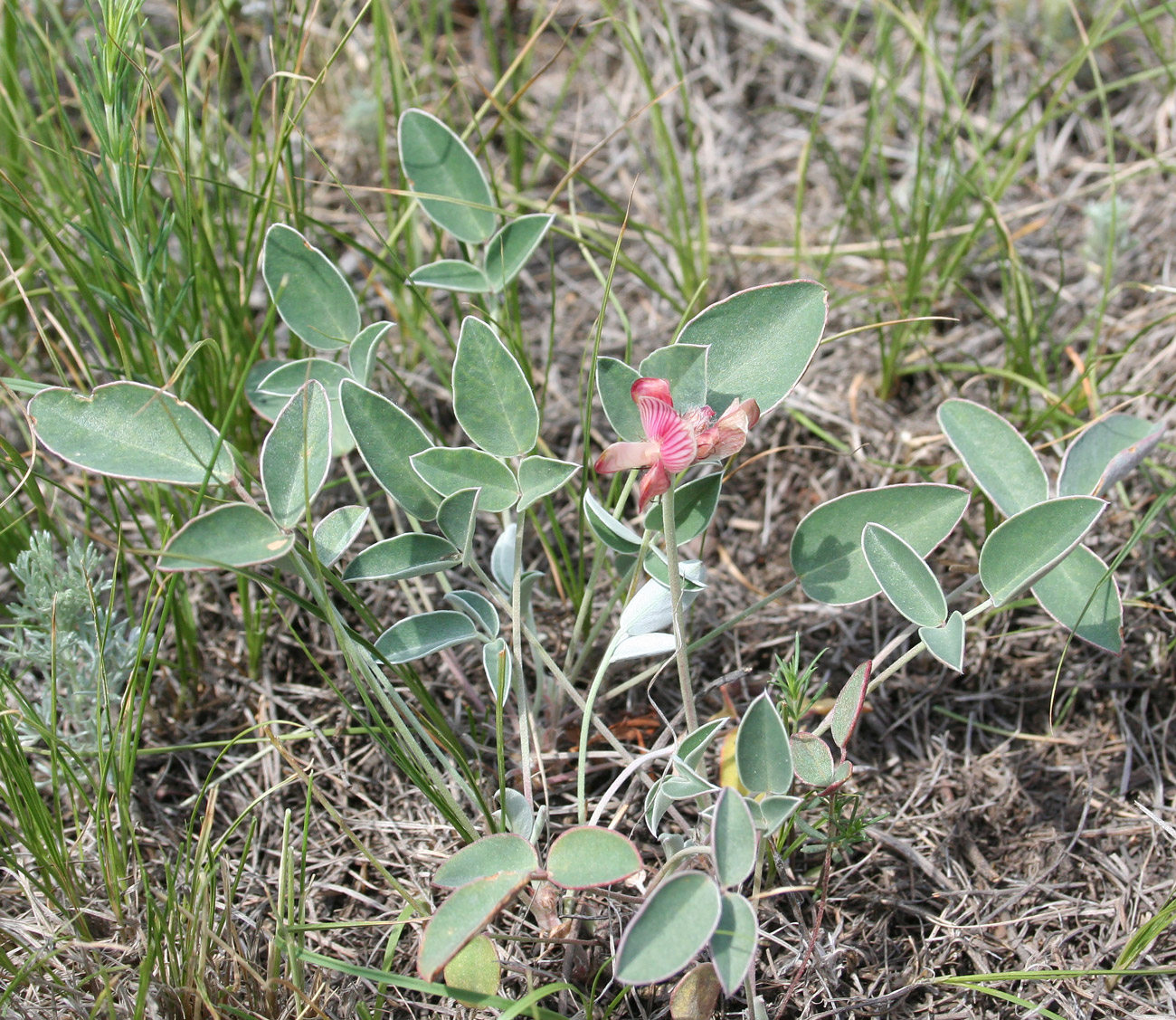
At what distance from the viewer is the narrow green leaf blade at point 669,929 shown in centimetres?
95

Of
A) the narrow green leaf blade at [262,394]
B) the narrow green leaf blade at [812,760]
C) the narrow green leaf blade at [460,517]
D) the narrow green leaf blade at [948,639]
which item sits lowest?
the narrow green leaf blade at [812,760]

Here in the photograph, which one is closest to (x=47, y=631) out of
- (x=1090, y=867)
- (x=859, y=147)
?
(x=1090, y=867)

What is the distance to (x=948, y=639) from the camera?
1.17 metres

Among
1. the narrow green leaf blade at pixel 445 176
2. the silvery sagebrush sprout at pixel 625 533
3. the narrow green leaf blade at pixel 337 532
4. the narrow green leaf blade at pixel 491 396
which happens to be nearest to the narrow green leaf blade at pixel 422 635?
the silvery sagebrush sprout at pixel 625 533

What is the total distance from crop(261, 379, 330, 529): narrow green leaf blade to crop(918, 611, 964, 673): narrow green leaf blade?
2.47ft

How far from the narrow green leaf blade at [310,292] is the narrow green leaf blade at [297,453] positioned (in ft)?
1.00

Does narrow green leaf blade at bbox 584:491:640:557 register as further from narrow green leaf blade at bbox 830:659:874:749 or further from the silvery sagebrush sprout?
narrow green leaf blade at bbox 830:659:874:749

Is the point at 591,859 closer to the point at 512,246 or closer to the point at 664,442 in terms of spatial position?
the point at 664,442

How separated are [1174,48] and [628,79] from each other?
48.8 inches

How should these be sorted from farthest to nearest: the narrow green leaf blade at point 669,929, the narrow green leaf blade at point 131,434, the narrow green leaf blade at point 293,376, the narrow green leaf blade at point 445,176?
the narrow green leaf blade at point 445,176 < the narrow green leaf blade at point 293,376 < the narrow green leaf blade at point 131,434 < the narrow green leaf blade at point 669,929

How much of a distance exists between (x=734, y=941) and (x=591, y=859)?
17cm

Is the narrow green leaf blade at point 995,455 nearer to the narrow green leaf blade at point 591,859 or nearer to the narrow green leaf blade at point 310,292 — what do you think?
the narrow green leaf blade at point 591,859

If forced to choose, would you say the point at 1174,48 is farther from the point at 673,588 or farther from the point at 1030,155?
the point at 673,588

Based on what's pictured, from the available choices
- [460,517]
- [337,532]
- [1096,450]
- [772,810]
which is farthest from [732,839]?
[1096,450]
